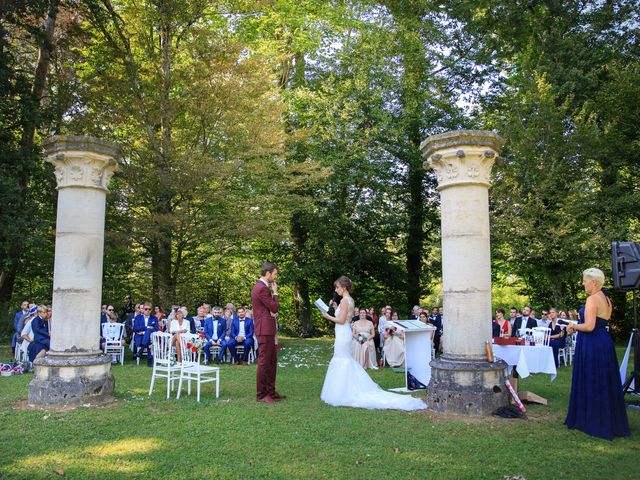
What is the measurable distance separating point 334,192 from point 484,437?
48.2ft

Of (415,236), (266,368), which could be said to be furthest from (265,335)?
(415,236)

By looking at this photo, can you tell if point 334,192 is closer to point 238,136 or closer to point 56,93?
point 238,136

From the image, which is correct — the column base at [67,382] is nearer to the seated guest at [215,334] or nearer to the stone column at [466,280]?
the stone column at [466,280]

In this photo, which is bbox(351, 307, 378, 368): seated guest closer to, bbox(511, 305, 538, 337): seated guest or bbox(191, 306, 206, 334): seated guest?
bbox(511, 305, 538, 337): seated guest

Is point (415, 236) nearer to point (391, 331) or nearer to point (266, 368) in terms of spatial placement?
point (391, 331)

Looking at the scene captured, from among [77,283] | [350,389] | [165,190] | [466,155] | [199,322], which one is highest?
[165,190]

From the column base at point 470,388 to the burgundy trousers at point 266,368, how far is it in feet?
7.29

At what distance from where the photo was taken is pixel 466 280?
258 inches

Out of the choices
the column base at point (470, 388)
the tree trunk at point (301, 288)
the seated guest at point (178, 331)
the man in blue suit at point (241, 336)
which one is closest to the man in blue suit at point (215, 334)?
the man in blue suit at point (241, 336)

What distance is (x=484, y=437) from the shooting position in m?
5.29

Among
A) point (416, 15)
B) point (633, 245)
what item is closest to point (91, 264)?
point (633, 245)

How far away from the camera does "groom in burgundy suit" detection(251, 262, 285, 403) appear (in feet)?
23.6

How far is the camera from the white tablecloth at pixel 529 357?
7575mm

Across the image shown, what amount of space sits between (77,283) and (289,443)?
3844 millimetres
